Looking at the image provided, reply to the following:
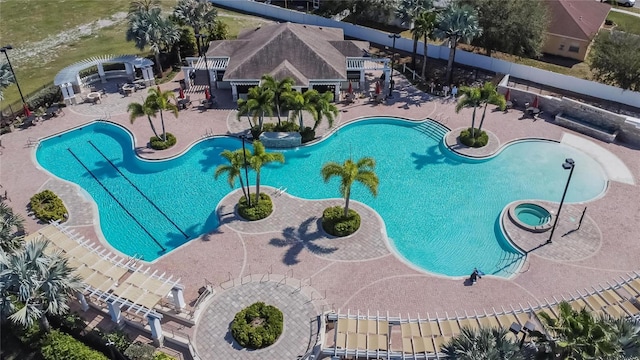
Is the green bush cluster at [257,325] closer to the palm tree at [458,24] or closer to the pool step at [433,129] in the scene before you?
the pool step at [433,129]

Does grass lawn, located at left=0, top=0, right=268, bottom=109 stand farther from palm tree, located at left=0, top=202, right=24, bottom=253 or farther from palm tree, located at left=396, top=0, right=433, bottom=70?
palm tree, located at left=0, top=202, right=24, bottom=253

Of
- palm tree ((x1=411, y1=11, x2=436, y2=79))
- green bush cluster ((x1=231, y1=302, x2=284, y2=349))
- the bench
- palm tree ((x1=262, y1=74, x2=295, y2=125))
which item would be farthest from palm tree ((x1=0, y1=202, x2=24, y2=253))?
the bench

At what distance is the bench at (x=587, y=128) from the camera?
44497 mm

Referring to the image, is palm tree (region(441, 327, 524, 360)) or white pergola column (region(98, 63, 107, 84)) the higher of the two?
white pergola column (region(98, 63, 107, 84))

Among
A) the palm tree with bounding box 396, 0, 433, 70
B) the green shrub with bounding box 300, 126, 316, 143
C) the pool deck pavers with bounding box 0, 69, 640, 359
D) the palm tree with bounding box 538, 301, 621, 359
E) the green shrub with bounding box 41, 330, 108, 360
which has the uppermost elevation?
the palm tree with bounding box 396, 0, 433, 70

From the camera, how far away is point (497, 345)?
2172 cm

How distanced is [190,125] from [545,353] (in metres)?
36.9

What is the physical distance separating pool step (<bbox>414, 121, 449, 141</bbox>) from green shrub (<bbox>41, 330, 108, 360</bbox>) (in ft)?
107

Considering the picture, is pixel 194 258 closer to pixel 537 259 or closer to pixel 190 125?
pixel 190 125

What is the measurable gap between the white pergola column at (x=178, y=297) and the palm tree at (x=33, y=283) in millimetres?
5190

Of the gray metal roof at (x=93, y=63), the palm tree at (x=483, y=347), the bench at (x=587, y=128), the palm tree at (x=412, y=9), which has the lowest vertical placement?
the bench at (x=587, y=128)

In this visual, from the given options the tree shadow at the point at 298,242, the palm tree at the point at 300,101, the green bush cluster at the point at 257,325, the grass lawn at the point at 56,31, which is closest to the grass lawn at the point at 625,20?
the palm tree at the point at 300,101

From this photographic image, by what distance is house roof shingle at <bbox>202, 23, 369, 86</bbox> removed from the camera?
161ft

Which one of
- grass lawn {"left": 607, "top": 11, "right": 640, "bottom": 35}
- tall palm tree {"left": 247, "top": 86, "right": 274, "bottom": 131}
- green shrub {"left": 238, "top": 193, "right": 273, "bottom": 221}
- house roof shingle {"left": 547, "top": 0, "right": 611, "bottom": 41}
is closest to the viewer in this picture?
green shrub {"left": 238, "top": 193, "right": 273, "bottom": 221}
